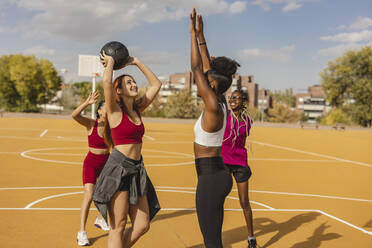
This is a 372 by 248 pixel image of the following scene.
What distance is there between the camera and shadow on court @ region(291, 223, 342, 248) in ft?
20.2

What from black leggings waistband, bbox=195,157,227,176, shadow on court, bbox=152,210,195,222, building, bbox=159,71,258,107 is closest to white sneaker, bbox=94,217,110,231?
shadow on court, bbox=152,210,195,222

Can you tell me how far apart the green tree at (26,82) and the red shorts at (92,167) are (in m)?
72.7

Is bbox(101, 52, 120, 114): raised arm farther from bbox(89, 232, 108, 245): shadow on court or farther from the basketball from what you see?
bbox(89, 232, 108, 245): shadow on court

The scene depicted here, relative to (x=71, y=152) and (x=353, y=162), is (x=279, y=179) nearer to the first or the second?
(x=353, y=162)

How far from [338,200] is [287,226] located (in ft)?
9.88

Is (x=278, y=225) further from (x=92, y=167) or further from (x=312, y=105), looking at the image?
(x=312, y=105)

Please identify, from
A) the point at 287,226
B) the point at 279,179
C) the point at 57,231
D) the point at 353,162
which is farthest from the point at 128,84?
the point at 353,162

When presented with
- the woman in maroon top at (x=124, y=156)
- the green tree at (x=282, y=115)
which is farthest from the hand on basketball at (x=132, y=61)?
the green tree at (x=282, y=115)

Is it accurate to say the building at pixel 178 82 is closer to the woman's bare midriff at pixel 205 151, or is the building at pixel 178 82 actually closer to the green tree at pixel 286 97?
the green tree at pixel 286 97

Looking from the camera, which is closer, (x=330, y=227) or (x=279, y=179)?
(x=330, y=227)

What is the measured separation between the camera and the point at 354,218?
7887 mm

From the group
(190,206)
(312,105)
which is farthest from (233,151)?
(312,105)

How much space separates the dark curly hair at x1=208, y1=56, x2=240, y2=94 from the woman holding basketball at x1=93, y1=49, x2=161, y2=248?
865mm

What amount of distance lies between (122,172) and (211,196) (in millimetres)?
880
